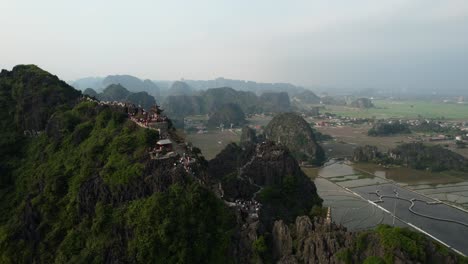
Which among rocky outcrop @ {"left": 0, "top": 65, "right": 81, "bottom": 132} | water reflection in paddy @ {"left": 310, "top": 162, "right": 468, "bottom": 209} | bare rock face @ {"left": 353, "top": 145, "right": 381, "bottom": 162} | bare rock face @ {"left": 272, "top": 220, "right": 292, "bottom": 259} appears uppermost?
rocky outcrop @ {"left": 0, "top": 65, "right": 81, "bottom": 132}

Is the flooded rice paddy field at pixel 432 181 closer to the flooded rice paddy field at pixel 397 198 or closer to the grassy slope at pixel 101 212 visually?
the flooded rice paddy field at pixel 397 198

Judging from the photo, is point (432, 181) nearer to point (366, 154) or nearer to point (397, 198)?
point (397, 198)

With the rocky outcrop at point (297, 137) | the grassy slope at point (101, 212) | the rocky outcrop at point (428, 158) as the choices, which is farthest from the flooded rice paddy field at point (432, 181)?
the grassy slope at point (101, 212)

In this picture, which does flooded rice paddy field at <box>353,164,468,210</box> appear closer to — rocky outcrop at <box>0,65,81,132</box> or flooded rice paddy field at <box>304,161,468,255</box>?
flooded rice paddy field at <box>304,161,468,255</box>

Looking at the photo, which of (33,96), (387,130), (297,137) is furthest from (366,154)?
(33,96)

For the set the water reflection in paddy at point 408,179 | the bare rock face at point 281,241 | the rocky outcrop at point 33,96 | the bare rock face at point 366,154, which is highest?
the rocky outcrop at point 33,96

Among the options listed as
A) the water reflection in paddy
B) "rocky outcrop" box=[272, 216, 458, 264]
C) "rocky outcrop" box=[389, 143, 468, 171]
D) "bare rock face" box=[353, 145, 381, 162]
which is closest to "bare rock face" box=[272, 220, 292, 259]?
"rocky outcrop" box=[272, 216, 458, 264]
